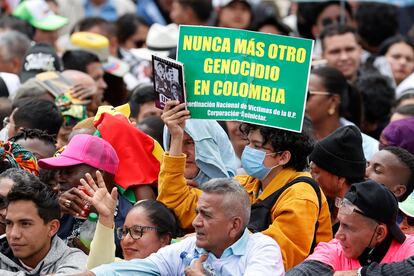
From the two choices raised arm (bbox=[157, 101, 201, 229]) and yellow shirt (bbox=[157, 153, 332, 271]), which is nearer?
yellow shirt (bbox=[157, 153, 332, 271])

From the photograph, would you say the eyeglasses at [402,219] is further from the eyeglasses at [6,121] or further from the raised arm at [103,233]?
the eyeglasses at [6,121]

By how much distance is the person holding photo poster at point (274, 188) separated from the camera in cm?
801

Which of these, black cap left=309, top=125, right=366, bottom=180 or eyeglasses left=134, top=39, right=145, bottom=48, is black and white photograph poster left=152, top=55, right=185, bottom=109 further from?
eyeglasses left=134, top=39, right=145, bottom=48

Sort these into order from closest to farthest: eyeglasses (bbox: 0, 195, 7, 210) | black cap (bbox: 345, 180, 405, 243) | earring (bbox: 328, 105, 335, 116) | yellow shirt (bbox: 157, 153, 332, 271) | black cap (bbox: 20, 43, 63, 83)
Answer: black cap (bbox: 345, 180, 405, 243), yellow shirt (bbox: 157, 153, 332, 271), eyeglasses (bbox: 0, 195, 7, 210), earring (bbox: 328, 105, 335, 116), black cap (bbox: 20, 43, 63, 83)

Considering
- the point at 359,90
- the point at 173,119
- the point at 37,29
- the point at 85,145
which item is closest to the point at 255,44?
the point at 173,119

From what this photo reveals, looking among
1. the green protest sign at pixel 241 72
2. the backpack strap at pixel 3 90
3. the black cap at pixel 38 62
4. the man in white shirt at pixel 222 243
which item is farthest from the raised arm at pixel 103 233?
the black cap at pixel 38 62

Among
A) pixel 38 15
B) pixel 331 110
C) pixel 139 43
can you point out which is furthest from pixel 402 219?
pixel 139 43

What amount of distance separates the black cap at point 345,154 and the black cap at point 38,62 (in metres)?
4.07

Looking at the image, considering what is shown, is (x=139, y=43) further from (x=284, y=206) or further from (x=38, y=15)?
(x=284, y=206)

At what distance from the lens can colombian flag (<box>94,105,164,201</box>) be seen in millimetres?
8797

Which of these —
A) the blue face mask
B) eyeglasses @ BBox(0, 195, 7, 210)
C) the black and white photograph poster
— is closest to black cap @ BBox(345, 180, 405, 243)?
the blue face mask

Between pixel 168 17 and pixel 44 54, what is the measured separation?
18.2 ft

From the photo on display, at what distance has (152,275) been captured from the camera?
301 inches

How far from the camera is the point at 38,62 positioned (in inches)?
478
